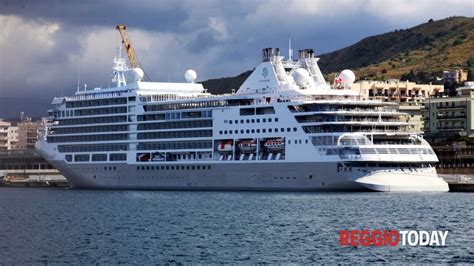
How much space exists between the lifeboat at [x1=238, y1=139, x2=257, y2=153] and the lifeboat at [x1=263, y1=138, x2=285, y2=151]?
1490 mm

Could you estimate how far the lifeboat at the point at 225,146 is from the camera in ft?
300

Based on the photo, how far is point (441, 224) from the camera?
56.7m

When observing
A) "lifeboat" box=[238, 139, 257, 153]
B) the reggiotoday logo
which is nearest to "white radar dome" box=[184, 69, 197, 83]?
"lifeboat" box=[238, 139, 257, 153]

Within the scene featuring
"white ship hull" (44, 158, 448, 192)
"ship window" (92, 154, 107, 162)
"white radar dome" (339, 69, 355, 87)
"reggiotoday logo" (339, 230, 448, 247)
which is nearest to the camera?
"reggiotoday logo" (339, 230, 448, 247)

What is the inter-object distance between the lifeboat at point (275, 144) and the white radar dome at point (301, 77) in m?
6.46

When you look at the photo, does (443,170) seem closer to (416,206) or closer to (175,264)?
(416,206)

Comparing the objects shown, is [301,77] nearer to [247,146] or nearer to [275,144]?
[275,144]

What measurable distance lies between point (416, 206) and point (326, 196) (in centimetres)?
1109

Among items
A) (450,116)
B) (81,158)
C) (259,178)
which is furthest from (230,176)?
(450,116)

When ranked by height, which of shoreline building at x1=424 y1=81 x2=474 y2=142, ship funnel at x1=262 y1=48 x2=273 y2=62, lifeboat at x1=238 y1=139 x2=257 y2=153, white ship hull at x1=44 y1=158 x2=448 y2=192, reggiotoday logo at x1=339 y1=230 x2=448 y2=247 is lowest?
reggiotoday logo at x1=339 y1=230 x2=448 y2=247

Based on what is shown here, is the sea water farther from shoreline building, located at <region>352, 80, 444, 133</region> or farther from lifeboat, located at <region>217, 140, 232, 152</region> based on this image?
shoreline building, located at <region>352, 80, 444, 133</region>

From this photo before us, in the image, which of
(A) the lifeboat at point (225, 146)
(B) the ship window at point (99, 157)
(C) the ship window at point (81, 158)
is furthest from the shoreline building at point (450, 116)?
(C) the ship window at point (81, 158)

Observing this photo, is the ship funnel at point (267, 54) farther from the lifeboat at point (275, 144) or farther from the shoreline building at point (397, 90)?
the shoreline building at point (397, 90)

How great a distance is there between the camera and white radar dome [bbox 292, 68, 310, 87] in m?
90.1
